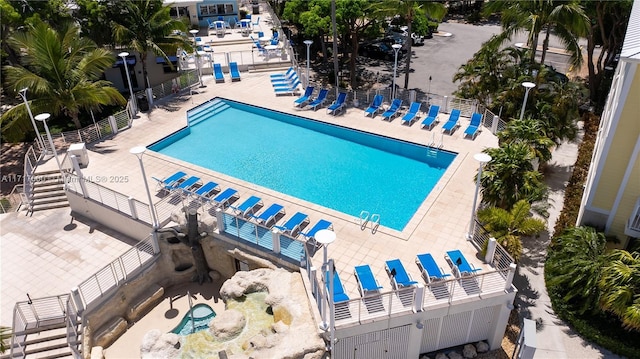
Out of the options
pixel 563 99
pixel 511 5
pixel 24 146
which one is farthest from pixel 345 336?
pixel 24 146

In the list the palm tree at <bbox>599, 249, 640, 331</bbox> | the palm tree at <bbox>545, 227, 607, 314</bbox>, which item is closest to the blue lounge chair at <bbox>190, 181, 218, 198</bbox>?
the palm tree at <bbox>545, 227, 607, 314</bbox>

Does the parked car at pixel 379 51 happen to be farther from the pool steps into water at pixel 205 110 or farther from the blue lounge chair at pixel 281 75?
the pool steps into water at pixel 205 110

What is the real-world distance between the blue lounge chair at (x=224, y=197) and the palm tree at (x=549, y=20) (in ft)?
48.8

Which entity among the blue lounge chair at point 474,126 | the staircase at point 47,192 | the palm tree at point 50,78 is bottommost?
the staircase at point 47,192

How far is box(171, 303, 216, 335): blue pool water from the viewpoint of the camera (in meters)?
16.1

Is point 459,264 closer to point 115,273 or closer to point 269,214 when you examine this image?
point 269,214

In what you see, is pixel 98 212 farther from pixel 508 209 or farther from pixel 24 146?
pixel 508 209

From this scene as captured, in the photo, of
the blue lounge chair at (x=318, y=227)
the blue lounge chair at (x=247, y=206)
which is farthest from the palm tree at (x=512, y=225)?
the blue lounge chair at (x=247, y=206)

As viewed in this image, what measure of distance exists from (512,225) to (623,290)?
333 centimetres

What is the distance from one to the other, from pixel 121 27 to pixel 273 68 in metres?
10.7

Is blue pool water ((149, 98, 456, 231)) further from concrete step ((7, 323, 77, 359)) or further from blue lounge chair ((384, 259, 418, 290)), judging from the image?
concrete step ((7, 323, 77, 359))

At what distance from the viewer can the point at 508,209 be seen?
1525cm

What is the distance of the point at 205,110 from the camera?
2670 centimetres

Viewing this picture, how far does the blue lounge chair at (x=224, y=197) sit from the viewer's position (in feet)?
58.6
